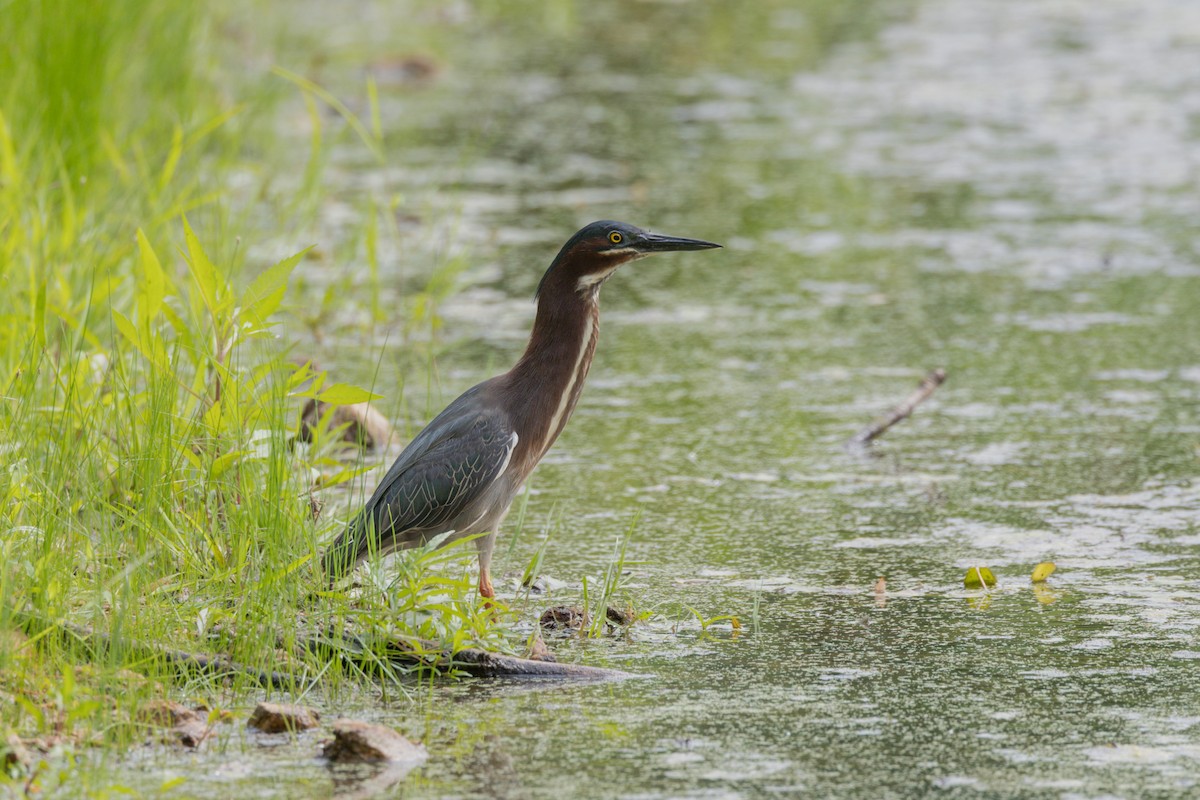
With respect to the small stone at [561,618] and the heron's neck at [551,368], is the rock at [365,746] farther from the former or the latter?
the heron's neck at [551,368]

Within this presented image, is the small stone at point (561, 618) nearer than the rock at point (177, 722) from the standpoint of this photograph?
No

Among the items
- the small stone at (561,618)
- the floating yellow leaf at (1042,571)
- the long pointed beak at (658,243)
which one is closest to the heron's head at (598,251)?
the long pointed beak at (658,243)

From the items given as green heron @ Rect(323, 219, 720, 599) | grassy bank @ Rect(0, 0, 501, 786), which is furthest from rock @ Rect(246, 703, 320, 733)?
green heron @ Rect(323, 219, 720, 599)

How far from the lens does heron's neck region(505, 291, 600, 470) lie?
15.2 feet

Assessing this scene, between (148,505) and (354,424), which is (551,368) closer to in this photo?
(148,505)

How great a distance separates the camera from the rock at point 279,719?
3.62m

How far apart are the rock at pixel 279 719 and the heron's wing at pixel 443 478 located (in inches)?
29.9

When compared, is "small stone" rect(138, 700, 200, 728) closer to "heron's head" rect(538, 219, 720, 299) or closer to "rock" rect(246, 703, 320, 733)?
"rock" rect(246, 703, 320, 733)

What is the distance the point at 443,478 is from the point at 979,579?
4.42 ft

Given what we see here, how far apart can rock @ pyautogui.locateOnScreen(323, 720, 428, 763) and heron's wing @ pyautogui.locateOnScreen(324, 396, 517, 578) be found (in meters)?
0.92

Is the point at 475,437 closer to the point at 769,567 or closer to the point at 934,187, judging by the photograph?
the point at 769,567

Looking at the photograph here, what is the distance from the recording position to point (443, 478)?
14.6ft

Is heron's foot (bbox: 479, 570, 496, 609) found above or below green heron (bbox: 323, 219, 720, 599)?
below

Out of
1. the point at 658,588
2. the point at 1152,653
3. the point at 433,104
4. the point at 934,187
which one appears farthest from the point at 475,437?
the point at 433,104
